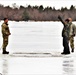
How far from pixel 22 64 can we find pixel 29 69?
1.20 m

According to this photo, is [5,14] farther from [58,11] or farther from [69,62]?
[69,62]

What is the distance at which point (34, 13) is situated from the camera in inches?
4395

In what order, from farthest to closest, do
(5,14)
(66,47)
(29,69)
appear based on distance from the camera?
(5,14), (66,47), (29,69)

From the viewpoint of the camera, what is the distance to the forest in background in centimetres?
10075

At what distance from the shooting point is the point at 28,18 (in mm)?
112500

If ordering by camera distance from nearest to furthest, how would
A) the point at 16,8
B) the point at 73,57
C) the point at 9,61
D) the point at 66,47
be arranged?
the point at 9,61
the point at 73,57
the point at 66,47
the point at 16,8

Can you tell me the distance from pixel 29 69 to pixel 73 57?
373 cm

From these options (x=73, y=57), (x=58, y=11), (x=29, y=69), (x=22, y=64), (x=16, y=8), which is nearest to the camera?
(x=29, y=69)

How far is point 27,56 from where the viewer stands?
15367 millimetres

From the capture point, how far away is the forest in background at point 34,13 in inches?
3967

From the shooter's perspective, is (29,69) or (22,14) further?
(22,14)

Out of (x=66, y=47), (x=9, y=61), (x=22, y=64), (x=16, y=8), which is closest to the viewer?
(x=22, y=64)

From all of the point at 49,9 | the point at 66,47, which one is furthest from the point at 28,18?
the point at 66,47

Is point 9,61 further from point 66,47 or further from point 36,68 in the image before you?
point 66,47
